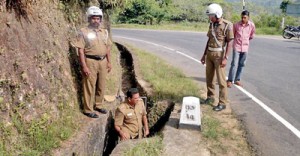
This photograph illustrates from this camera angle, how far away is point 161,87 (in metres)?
8.92

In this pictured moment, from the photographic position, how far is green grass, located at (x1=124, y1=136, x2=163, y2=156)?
4.92 meters

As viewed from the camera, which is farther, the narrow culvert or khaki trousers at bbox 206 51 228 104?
the narrow culvert

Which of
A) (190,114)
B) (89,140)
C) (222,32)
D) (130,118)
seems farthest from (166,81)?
(89,140)

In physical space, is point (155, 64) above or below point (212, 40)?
below

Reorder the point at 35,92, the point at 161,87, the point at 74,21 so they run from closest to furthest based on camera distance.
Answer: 1. the point at 35,92
2. the point at 74,21
3. the point at 161,87

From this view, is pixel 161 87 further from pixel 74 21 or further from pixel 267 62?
pixel 267 62

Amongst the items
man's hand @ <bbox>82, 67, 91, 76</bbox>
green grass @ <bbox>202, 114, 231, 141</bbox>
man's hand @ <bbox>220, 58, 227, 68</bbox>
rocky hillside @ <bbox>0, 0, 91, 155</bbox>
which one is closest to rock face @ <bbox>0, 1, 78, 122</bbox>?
rocky hillside @ <bbox>0, 0, 91, 155</bbox>

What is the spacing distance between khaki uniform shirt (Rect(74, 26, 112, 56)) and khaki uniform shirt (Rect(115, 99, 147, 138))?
1.03 meters

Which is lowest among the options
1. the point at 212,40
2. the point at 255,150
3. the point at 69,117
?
the point at 255,150

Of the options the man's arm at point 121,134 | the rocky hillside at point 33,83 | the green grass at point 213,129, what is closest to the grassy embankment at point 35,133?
the rocky hillside at point 33,83

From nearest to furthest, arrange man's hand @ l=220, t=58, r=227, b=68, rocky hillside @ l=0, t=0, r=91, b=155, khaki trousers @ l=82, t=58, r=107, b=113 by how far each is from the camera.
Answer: rocky hillside @ l=0, t=0, r=91, b=155 → khaki trousers @ l=82, t=58, r=107, b=113 → man's hand @ l=220, t=58, r=227, b=68

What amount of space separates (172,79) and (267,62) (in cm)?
471

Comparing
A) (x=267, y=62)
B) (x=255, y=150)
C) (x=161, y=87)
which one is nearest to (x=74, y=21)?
(x=161, y=87)

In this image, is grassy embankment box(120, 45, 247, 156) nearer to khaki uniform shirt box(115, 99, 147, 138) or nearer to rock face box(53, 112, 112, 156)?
rock face box(53, 112, 112, 156)
